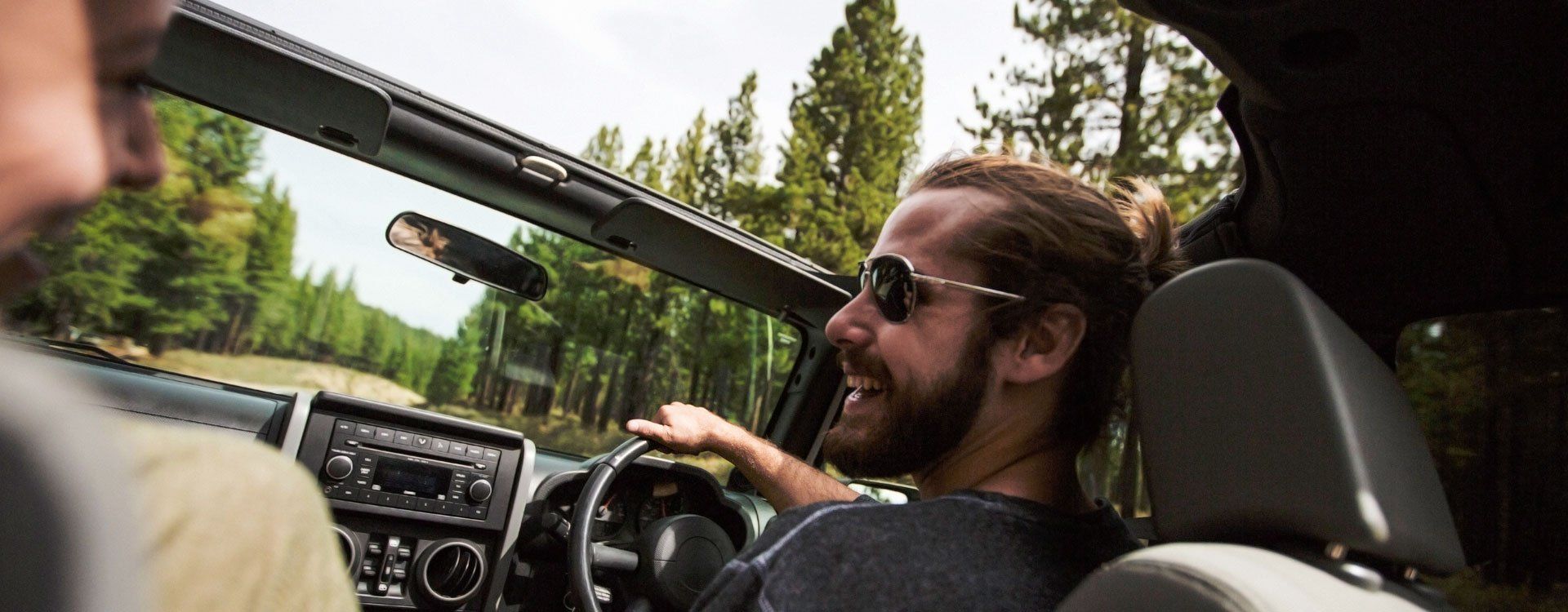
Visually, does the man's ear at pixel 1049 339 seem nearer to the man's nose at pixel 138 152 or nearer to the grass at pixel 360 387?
the grass at pixel 360 387

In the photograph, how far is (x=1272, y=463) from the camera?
1413mm

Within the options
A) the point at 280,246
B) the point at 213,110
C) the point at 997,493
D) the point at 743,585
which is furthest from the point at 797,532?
the point at 280,246

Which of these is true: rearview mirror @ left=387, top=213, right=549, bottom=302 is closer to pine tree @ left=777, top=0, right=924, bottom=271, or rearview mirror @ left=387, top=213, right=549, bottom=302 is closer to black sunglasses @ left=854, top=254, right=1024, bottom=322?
black sunglasses @ left=854, top=254, right=1024, bottom=322

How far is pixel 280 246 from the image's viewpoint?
24.4 ft

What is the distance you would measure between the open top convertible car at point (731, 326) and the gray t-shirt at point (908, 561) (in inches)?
9.6

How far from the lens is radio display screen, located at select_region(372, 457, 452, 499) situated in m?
3.15

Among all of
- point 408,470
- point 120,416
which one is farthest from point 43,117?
point 408,470

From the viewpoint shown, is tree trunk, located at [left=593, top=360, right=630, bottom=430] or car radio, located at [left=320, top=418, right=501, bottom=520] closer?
car radio, located at [left=320, top=418, right=501, bottom=520]

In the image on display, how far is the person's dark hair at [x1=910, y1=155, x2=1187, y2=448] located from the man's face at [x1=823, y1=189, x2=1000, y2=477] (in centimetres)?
5

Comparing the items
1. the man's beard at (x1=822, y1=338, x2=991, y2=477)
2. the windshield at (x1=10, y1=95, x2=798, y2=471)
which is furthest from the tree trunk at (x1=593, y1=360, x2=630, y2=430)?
the man's beard at (x1=822, y1=338, x2=991, y2=477)

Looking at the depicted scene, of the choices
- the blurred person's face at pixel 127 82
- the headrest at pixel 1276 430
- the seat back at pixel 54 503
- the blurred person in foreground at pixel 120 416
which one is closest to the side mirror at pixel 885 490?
the headrest at pixel 1276 430

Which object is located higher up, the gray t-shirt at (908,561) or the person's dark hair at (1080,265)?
the person's dark hair at (1080,265)

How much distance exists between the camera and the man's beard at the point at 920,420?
226 cm

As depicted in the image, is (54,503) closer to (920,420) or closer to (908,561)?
(908,561)
